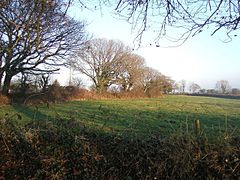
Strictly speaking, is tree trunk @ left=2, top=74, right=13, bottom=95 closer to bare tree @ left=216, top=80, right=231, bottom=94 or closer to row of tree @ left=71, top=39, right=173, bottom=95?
row of tree @ left=71, top=39, right=173, bottom=95

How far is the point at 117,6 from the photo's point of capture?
4086mm

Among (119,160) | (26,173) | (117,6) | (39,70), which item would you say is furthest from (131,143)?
(39,70)

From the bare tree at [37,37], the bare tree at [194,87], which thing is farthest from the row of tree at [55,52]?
the bare tree at [194,87]

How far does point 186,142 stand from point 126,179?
1114mm

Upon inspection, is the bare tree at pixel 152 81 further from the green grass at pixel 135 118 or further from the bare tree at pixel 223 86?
the bare tree at pixel 223 86

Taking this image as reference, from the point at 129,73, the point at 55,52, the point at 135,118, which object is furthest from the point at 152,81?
the point at 135,118

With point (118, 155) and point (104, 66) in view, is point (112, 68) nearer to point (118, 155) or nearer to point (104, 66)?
point (104, 66)

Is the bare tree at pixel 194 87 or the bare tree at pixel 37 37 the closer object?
the bare tree at pixel 37 37

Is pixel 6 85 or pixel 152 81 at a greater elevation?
pixel 152 81

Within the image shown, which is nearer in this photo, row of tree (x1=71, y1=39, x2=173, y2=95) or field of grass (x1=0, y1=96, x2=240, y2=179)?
field of grass (x1=0, y1=96, x2=240, y2=179)

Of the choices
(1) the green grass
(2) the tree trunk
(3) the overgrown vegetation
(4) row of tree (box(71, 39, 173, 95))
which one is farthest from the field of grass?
(4) row of tree (box(71, 39, 173, 95))

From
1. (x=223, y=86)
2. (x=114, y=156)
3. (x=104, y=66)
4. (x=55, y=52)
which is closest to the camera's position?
(x=114, y=156)

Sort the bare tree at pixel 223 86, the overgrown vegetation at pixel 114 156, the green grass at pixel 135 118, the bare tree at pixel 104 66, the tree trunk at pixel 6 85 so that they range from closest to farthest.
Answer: the overgrown vegetation at pixel 114 156
the green grass at pixel 135 118
the tree trunk at pixel 6 85
the bare tree at pixel 104 66
the bare tree at pixel 223 86

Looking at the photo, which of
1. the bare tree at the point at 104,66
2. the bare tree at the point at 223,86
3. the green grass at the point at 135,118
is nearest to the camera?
the green grass at the point at 135,118
